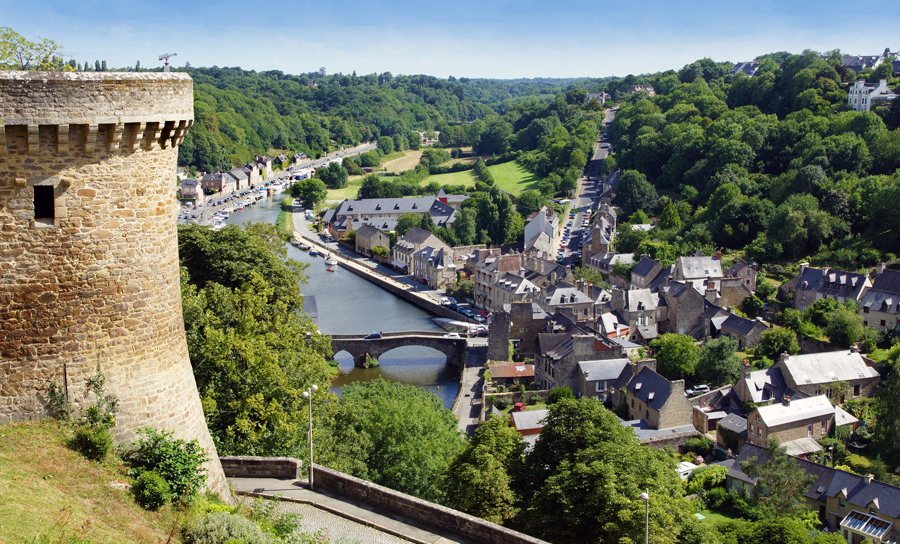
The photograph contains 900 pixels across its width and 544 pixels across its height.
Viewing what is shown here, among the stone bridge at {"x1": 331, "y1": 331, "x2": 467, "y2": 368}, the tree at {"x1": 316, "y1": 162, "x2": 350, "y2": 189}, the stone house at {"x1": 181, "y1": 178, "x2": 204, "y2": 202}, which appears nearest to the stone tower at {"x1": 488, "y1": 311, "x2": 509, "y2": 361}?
the stone bridge at {"x1": 331, "y1": 331, "x2": 467, "y2": 368}

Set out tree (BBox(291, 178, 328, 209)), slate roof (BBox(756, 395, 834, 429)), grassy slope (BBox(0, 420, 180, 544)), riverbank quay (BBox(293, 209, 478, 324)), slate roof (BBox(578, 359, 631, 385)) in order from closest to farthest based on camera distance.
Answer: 1. grassy slope (BBox(0, 420, 180, 544))
2. slate roof (BBox(756, 395, 834, 429))
3. slate roof (BBox(578, 359, 631, 385))
4. riverbank quay (BBox(293, 209, 478, 324))
5. tree (BBox(291, 178, 328, 209))

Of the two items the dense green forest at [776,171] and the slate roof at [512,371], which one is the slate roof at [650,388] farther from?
the dense green forest at [776,171]

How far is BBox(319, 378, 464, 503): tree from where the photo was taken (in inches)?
822

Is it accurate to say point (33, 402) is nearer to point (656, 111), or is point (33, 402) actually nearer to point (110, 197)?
point (110, 197)

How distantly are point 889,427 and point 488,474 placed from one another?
2240cm

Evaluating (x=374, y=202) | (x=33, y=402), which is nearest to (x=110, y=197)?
(x=33, y=402)

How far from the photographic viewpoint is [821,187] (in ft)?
213

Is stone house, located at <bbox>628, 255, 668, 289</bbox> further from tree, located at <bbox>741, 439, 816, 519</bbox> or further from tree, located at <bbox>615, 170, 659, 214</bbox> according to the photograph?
tree, located at <bbox>741, 439, 816, 519</bbox>

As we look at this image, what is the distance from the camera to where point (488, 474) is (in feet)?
54.5

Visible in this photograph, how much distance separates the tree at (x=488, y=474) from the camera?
1628cm

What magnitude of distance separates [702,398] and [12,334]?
32.4 metres

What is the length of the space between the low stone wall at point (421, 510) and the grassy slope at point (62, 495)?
3.78 m

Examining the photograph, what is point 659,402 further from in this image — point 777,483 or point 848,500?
point 848,500

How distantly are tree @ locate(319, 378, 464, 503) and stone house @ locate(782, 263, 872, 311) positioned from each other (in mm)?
31737
